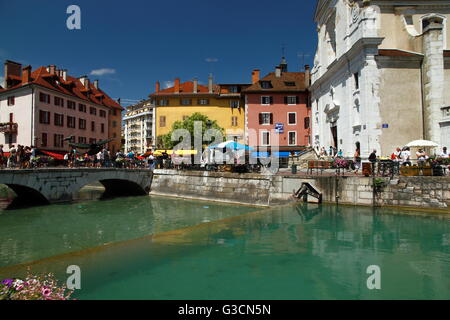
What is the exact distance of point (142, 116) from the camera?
103m

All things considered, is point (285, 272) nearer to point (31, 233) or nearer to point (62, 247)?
point (62, 247)

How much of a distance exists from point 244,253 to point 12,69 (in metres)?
46.2

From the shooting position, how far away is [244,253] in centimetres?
952

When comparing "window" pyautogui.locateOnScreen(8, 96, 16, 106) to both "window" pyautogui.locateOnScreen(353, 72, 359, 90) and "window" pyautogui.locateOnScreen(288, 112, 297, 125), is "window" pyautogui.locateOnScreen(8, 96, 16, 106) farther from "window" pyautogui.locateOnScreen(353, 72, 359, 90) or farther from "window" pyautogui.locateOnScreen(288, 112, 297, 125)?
"window" pyautogui.locateOnScreen(353, 72, 359, 90)

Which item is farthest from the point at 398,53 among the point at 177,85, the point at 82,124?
the point at 82,124

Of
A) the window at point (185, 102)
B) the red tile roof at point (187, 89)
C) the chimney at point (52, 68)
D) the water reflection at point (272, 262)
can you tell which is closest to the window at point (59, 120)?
the chimney at point (52, 68)

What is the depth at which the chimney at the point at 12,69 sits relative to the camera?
39812 millimetres

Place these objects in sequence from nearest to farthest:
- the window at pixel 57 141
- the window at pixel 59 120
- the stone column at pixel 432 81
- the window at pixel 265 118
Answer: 1. the stone column at pixel 432 81
2. the window at pixel 57 141
3. the window at pixel 59 120
4. the window at pixel 265 118

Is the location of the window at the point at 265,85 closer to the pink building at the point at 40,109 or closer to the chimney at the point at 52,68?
the pink building at the point at 40,109

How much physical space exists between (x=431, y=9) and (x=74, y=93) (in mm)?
46623

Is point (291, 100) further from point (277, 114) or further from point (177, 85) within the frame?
point (177, 85)

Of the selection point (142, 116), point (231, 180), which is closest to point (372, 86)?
point (231, 180)

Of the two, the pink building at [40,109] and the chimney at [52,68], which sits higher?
the chimney at [52,68]

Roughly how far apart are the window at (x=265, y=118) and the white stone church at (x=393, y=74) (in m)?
16.1
